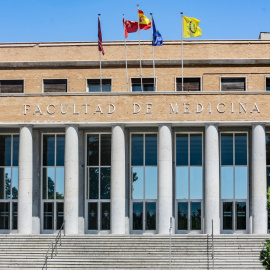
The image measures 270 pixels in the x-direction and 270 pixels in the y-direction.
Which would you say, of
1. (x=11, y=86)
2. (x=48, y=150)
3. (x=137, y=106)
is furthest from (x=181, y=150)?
(x=11, y=86)

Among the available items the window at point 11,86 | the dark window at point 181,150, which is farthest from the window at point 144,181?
the window at point 11,86

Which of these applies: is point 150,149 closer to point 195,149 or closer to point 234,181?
point 195,149

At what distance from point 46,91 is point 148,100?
854 centimetres

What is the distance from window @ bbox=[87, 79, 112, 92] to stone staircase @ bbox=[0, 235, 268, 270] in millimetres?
11511

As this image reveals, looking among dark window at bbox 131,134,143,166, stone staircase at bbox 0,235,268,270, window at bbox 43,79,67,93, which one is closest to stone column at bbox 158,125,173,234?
stone staircase at bbox 0,235,268,270

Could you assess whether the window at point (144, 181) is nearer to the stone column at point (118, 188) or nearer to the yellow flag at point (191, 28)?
the stone column at point (118, 188)

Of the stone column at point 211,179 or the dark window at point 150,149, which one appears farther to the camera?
the dark window at point 150,149

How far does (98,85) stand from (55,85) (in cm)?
293

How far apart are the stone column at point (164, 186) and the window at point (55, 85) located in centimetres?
925

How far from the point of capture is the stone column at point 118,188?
4416cm

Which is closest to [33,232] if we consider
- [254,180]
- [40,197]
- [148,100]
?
[40,197]

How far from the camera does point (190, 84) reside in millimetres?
49438

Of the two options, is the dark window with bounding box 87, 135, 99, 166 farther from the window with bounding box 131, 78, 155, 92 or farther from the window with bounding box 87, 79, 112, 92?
the window with bounding box 131, 78, 155, 92

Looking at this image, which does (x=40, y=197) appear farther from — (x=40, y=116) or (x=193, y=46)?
(x=193, y=46)
